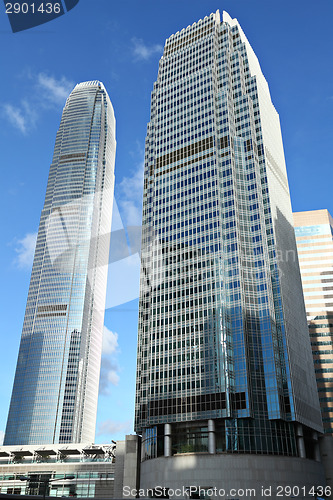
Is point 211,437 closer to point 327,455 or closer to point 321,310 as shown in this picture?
point 327,455

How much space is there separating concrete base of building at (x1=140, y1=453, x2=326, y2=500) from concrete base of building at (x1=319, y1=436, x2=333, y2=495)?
15511 mm

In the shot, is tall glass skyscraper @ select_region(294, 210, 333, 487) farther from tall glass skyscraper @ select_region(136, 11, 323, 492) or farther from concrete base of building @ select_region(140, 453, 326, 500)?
concrete base of building @ select_region(140, 453, 326, 500)

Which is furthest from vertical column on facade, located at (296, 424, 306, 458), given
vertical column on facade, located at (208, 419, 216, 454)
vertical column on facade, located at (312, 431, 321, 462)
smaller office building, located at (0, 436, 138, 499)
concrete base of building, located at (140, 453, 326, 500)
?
smaller office building, located at (0, 436, 138, 499)

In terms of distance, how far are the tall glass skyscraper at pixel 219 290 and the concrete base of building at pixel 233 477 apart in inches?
11.8

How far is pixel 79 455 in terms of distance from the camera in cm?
12938

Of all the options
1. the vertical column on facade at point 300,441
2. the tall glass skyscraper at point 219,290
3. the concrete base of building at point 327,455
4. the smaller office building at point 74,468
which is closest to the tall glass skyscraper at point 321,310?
the concrete base of building at point 327,455

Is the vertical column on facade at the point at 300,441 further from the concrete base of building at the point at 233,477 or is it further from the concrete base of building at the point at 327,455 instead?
the concrete base of building at the point at 327,455

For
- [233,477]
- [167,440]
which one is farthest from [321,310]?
[233,477]

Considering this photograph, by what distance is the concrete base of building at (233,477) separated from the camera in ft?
311

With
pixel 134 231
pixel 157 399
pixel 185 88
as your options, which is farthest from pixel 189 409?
pixel 185 88

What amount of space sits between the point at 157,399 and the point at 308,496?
1550 inches

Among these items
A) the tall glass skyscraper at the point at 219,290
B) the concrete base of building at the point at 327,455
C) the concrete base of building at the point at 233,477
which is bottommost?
the concrete base of building at the point at 233,477

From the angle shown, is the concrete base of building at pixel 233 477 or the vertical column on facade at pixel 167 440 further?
the vertical column on facade at pixel 167 440

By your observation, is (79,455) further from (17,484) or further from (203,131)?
(203,131)
